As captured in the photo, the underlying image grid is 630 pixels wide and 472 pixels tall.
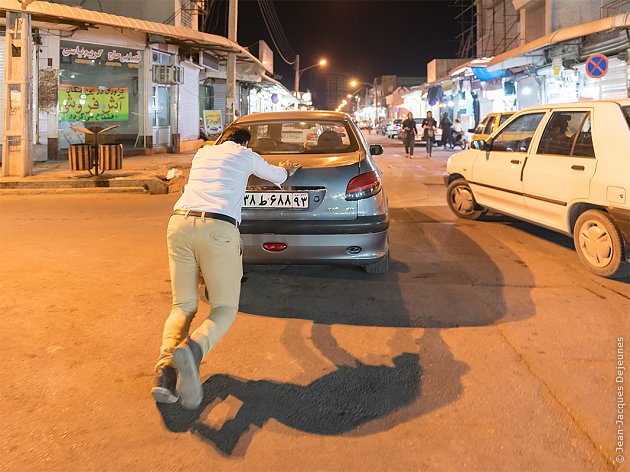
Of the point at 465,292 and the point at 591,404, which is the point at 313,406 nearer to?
the point at 591,404

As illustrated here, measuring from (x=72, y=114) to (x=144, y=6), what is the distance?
566 cm

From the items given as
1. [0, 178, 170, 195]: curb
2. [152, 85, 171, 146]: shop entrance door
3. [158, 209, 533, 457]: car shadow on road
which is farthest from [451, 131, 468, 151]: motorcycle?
[158, 209, 533, 457]: car shadow on road

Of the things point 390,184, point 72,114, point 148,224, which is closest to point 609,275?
point 148,224

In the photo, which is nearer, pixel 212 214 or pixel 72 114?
pixel 212 214

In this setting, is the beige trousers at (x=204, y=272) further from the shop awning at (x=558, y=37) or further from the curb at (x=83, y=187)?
the shop awning at (x=558, y=37)

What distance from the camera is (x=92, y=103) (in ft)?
62.1

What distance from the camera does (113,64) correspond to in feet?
63.9

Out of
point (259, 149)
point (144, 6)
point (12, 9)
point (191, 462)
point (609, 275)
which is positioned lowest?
point (191, 462)

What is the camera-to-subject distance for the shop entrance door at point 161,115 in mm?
21453

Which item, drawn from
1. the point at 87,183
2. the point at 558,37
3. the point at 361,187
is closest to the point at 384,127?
the point at 558,37

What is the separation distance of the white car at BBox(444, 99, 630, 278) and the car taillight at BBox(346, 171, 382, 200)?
7.86ft

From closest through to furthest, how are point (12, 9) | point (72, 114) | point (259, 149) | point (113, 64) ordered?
point (259, 149) < point (12, 9) < point (72, 114) < point (113, 64)

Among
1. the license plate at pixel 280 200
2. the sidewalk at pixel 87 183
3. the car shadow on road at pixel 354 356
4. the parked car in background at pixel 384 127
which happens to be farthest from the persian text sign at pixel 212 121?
the parked car in background at pixel 384 127

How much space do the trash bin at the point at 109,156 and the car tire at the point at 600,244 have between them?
423 inches
